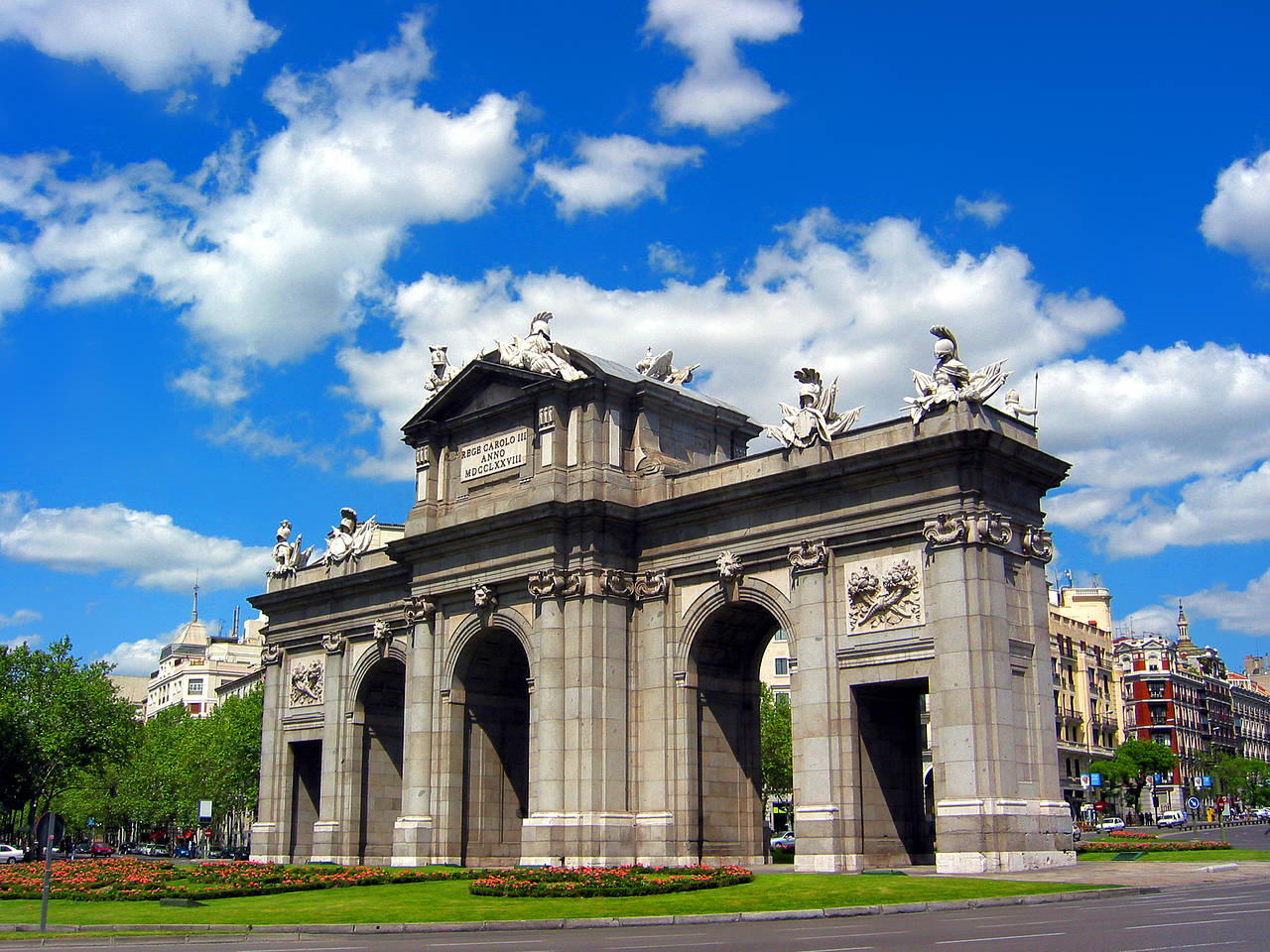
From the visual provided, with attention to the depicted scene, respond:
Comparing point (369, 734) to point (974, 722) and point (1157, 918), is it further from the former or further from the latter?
point (1157, 918)

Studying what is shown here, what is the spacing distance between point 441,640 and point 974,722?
76.5 ft

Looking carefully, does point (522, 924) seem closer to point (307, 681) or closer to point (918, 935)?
point (918, 935)

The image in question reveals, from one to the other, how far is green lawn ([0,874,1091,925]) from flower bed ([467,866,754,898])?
0.44m

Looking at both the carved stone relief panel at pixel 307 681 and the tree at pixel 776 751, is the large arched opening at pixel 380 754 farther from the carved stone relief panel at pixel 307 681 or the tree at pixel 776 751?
the tree at pixel 776 751

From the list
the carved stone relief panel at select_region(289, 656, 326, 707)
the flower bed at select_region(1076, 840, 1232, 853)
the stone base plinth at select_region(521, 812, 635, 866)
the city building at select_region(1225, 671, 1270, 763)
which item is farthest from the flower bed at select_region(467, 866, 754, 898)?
the city building at select_region(1225, 671, 1270, 763)

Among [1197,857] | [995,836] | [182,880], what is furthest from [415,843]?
[1197,857]

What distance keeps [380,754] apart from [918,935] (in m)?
42.6

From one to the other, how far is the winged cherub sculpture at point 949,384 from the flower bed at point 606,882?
15.6m

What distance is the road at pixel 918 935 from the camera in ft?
63.8

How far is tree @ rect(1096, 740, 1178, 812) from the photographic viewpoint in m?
124

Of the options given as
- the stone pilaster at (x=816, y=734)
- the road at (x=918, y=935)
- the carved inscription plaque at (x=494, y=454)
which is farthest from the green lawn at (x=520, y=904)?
the carved inscription plaque at (x=494, y=454)

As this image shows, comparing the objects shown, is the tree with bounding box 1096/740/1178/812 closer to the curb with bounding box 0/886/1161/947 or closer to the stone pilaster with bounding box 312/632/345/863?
the stone pilaster with bounding box 312/632/345/863

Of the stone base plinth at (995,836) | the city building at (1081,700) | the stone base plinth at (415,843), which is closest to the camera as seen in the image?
the stone base plinth at (995,836)

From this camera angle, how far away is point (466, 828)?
50906 millimetres
